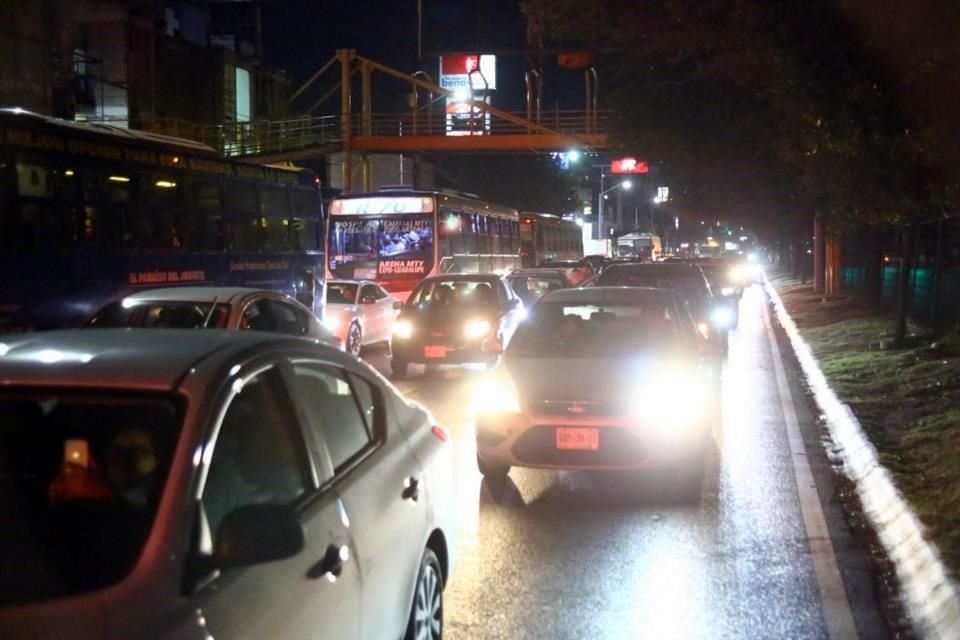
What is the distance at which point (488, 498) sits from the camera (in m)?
9.41

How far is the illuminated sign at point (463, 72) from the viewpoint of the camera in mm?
61469

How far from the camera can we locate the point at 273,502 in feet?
12.6

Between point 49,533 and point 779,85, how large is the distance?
40.2 feet

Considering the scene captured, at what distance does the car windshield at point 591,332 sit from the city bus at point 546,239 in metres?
33.9

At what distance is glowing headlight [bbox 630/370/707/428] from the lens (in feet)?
28.7

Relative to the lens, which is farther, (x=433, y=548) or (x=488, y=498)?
(x=488, y=498)

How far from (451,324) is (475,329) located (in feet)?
1.23

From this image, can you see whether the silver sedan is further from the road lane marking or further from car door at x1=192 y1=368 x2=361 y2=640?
the road lane marking

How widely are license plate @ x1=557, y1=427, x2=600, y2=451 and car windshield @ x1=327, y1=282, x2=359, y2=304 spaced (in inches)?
535

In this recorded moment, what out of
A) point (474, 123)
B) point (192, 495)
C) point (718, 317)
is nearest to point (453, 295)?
point (718, 317)

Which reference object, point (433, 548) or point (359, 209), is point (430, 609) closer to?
point (433, 548)

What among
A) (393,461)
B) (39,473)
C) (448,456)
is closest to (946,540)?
(448,456)

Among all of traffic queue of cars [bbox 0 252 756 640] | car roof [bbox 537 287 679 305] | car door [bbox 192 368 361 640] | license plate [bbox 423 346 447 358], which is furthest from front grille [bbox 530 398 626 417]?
license plate [bbox 423 346 447 358]

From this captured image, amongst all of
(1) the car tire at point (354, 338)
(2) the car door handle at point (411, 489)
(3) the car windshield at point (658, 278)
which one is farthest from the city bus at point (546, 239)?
(2) the car door handle at point (411, 489)
